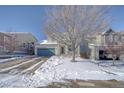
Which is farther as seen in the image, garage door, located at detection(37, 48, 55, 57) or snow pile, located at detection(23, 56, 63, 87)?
garage door, located at detection(37, 48, 55, 57)

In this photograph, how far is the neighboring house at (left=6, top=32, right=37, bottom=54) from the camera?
5.16m

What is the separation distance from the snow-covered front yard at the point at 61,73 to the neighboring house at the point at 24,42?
0.34m

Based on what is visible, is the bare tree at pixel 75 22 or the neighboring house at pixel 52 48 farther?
the neighboring house at pixel 52 48

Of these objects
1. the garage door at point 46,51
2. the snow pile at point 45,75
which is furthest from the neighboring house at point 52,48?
the snow pile at point 45,75

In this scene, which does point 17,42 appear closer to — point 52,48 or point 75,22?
point 52,48

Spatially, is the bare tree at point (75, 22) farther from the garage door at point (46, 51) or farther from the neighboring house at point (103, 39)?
the garage door at point (46, 51)

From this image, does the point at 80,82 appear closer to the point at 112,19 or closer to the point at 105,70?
the point at 105,70

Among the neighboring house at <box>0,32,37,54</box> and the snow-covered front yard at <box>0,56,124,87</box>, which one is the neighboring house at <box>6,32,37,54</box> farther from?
the snow-covered front yard at <box>0,56,124,87</box>

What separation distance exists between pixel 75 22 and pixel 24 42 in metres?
0.85

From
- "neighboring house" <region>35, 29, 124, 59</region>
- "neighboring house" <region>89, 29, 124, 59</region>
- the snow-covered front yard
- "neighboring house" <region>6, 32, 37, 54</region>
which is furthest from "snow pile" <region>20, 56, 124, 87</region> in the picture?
"neighboring house" <region>6, 32, 37, 54</region>

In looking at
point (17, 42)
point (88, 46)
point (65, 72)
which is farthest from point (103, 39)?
point (17, 42)

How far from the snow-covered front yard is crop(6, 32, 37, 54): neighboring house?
336 mm

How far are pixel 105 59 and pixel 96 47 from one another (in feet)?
0.78

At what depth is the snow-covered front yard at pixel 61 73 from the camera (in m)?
5.11
